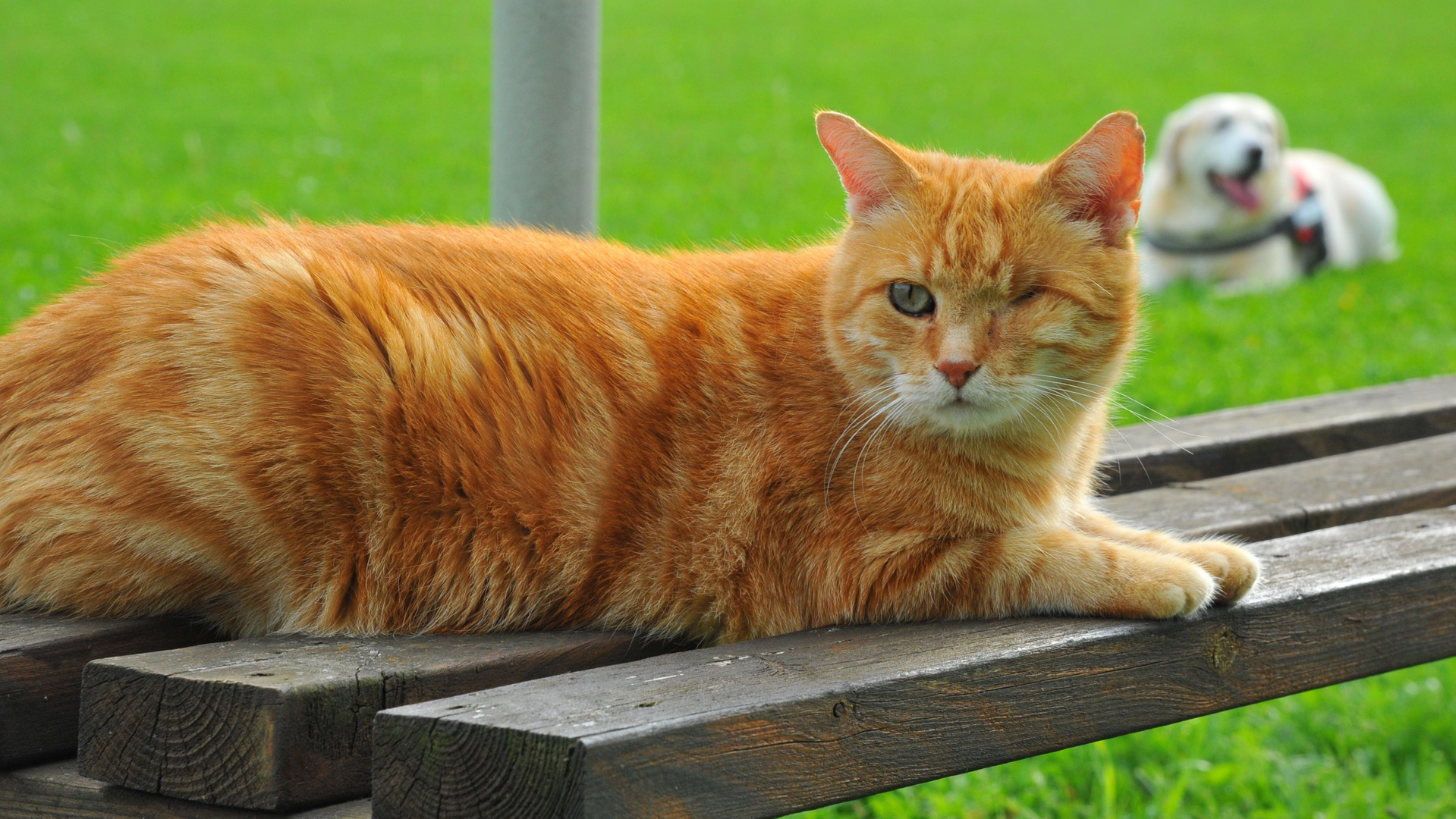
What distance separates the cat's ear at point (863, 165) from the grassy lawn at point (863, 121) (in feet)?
4.57

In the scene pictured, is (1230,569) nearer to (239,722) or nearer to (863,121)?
(239,722)

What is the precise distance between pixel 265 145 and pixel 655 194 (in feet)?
10.1

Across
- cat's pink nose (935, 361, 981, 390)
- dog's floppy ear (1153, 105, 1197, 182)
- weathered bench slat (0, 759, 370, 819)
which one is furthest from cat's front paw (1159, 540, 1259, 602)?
dog's floppy ear (1153, 105, 1197, 182)

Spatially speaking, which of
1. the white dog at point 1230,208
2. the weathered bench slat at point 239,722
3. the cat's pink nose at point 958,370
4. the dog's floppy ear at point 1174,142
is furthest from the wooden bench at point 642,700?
the dog's floppy ear at point 1174,142

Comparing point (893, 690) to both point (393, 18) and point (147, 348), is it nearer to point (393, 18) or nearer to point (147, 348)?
point (147, 348)

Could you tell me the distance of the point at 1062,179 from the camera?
88.4 inches

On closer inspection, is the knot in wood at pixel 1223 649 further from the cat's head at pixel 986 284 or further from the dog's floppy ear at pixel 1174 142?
the dog's floppy ear at pixel 1174 142

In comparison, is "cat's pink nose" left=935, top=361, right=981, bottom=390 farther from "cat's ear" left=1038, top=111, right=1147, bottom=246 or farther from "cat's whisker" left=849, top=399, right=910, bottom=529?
"cat's ear" left=1038, top=111, right=1147, bottom=246

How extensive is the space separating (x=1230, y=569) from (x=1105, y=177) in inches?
26.4

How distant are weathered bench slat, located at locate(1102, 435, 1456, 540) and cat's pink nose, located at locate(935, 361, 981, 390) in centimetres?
72

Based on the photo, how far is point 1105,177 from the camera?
223 centimetres

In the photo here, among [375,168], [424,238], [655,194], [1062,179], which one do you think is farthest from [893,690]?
[375,168]

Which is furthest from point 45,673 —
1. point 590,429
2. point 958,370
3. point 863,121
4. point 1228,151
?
point 863,121

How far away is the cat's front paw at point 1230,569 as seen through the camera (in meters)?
2.03
